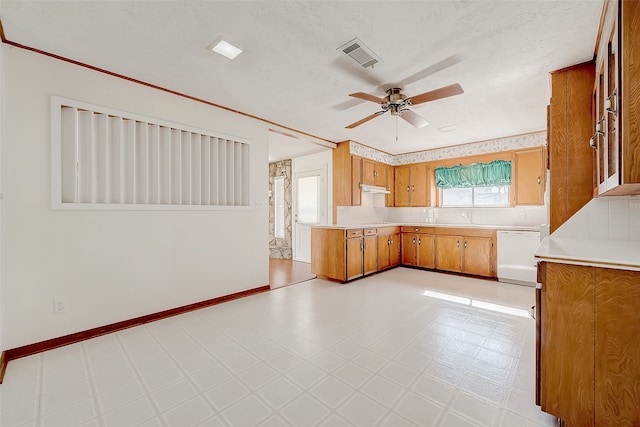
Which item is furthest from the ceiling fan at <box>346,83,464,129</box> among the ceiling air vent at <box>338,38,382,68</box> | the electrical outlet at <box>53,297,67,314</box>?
the electrical outlet at <box>53,297,67,314</box>

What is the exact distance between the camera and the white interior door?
18.7ft

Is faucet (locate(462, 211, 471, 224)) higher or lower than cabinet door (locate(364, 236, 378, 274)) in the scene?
higher

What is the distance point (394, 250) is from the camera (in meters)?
5.48

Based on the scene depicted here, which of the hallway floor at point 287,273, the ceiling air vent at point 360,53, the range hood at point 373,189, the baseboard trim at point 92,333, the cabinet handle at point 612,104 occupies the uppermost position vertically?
the ceiling air vent at point 360,53

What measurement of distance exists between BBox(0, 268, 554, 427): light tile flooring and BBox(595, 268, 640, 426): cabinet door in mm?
350

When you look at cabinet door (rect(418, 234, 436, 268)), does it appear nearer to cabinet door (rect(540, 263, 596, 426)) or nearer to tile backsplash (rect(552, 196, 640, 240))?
tile backsplash (rect(552, 196, 640, 240))

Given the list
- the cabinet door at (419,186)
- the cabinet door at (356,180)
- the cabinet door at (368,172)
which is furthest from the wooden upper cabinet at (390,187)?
the cabinet door at (356,180)

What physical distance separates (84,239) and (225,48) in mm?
2169

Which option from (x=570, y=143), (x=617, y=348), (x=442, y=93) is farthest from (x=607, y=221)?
(x=442, y=93)

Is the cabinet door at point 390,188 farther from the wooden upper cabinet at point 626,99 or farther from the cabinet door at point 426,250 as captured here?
the wooden upper cabinet at point 626,99

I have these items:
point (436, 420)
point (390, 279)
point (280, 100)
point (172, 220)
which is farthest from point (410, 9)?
point (390, 279)

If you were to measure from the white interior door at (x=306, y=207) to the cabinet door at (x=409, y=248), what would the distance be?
5.86 feet

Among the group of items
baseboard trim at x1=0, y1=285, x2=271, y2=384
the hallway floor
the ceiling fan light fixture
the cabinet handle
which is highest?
the ceiling fan light fixture

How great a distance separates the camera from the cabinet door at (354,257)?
436 cm
